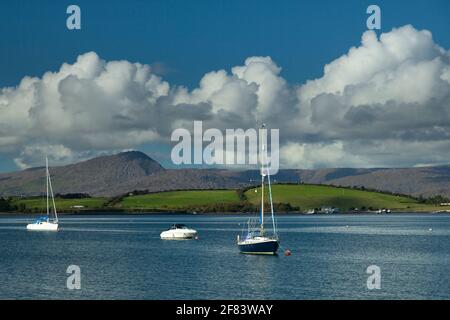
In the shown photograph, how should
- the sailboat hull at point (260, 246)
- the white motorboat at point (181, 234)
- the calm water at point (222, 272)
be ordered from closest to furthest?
the calm water at point (222, 272), the sailboat hull at point (260, 246), the white motorboat at point (181, 234)

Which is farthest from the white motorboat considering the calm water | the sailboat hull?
the sailboat hull

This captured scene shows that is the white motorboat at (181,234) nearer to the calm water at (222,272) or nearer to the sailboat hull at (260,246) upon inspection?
the calm water at (222,272)

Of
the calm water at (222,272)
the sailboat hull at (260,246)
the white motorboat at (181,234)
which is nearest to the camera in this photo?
the calm water at (222,272)

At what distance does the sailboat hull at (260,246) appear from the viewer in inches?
4510

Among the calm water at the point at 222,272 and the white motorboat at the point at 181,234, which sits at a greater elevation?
the white motorboat at the point at 181,234

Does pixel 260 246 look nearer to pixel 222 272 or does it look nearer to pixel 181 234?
pixel 222 272

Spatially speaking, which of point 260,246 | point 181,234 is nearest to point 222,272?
point 260,246

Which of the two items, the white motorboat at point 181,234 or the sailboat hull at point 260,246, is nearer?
the sailboat hull at point 260,246

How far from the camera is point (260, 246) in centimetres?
11525

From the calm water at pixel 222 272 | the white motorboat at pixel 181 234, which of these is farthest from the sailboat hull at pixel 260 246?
the white motorboat at pixel 181 234

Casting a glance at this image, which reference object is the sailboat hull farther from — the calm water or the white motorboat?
the white motorboat

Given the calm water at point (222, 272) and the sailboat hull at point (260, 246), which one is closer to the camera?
the calm water at point (222, 272)

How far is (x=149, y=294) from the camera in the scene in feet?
253

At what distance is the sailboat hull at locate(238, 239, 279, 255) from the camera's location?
115 metres
